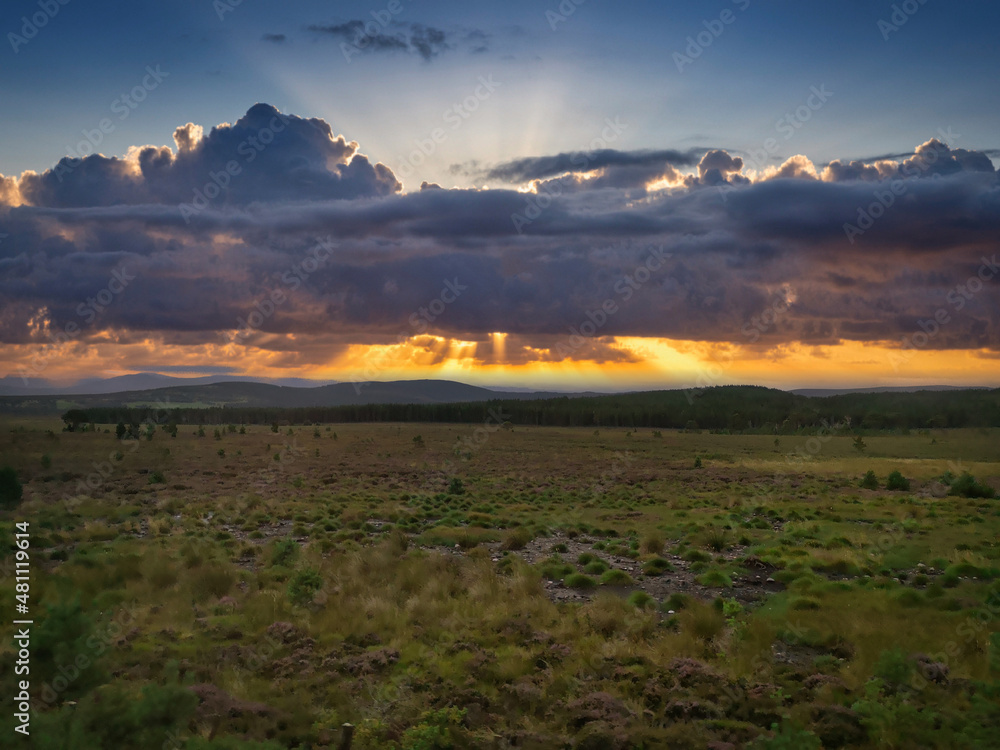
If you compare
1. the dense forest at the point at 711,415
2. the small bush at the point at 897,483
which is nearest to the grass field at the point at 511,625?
the small bush at the point at 897,483

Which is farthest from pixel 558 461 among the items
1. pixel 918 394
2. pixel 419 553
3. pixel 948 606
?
pixel 918 394

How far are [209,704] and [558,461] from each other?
5758 cm

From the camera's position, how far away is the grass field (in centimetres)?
875

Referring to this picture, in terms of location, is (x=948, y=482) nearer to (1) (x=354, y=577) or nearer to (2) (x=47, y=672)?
(1) (x=354, y=577)

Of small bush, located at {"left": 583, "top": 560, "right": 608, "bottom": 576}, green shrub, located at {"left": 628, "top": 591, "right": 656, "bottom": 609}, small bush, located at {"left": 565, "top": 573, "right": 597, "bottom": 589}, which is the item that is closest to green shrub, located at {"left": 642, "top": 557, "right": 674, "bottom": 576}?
small bush, located at {"left": 583, "top": 560, "right": 608, "bottom": 576}

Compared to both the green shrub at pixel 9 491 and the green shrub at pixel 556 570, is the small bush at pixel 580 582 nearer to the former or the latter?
the green shrub at pixel 556 570

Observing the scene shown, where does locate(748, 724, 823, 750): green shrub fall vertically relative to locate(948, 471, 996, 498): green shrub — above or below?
above

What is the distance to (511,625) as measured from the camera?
13.2m

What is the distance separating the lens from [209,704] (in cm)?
922

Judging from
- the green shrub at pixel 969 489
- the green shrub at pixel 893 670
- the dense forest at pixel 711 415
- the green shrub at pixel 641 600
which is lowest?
the dense forest at pixel 711 415

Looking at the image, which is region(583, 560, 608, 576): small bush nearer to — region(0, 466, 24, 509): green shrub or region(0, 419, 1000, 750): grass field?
region(0, 419, 1000, 750): grass field

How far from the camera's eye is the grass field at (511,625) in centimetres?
875

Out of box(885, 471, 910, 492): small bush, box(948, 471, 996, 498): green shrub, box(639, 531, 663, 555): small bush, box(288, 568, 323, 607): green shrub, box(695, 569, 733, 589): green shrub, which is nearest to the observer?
box(288, 568, 323, 607): green shrub

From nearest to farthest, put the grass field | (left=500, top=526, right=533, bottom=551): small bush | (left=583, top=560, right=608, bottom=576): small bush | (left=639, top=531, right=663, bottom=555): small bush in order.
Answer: the grass field, (left=583, top=560, right=608, bottom=576): small bush, (left=639, top=531, right=663, bottom=555): small bush, (left=500, top=526, right=533, bottom=551): small bush
